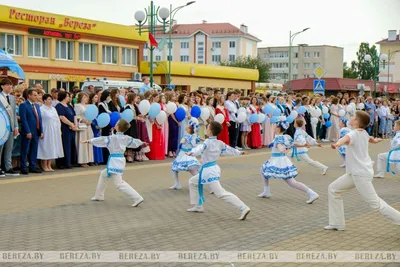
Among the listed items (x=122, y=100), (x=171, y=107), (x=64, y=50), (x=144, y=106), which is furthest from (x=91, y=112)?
(x=64, y=50)

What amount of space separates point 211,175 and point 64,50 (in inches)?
1556

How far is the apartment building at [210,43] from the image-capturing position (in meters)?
113

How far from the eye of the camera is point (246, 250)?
7062 millimetres

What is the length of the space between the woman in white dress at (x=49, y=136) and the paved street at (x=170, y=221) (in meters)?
1.15

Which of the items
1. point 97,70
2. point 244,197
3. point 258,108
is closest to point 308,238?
point 244,197

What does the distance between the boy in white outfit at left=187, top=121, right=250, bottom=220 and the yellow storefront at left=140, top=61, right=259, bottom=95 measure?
40.4 m

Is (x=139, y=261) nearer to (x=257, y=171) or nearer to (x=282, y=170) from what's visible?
(x=282, y=170)

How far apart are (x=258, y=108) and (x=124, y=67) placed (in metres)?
32.4

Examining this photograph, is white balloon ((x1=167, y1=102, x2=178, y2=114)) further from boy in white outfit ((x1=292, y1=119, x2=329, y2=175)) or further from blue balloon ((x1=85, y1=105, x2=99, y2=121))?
A: boy in white outfit ((x1=292, y1=119, x2=329, y2=175))

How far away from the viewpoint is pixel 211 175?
9.12m

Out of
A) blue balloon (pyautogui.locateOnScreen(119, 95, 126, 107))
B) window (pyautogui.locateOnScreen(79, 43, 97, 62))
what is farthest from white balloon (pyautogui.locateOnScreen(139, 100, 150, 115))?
window (pyautogui.locateOnScreen(79, 43, 97, 62))

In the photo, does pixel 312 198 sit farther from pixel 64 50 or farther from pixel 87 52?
pixel 87 52

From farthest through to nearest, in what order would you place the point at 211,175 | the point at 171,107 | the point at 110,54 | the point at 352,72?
the point at 352,72
the point at 110,54
the point at 171,107
the point at 211,175

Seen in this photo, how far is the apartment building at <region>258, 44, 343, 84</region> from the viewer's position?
130m
